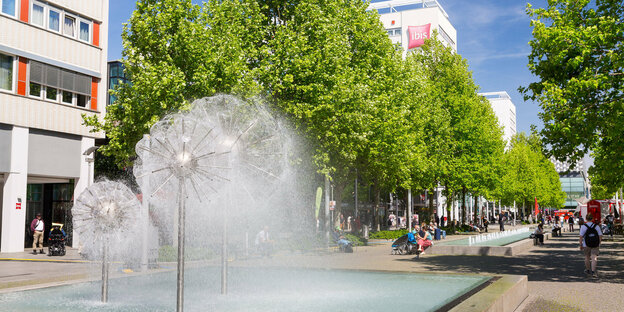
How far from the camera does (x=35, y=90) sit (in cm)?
2900

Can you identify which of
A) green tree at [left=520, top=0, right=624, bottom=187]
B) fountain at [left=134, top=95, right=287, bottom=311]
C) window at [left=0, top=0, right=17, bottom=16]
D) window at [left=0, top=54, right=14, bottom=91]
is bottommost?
fountain at [left=134, top=95, right=287, bottom=311]

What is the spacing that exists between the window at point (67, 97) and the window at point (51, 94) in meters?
0.47

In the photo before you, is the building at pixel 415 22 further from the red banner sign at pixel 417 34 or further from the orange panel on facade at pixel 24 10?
the orange panel on facade at pixel 24 10

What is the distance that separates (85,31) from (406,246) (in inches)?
868

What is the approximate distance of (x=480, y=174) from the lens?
44.2 metres

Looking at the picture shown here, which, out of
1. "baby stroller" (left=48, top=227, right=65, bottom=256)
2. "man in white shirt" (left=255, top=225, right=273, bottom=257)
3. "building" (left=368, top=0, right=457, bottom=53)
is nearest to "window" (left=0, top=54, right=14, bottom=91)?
"baby stroller" (left=48, top=227, right=65, bottom=256)

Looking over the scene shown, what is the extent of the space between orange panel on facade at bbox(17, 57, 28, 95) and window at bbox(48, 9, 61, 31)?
277 cm

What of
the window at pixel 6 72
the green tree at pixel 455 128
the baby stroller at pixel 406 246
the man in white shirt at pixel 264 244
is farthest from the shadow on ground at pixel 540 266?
the window at pixel 6 72

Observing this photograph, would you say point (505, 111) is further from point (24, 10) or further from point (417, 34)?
point (24, 10)

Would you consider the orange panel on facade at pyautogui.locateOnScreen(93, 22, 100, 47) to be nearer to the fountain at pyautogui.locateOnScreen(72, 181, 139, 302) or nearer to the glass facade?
the fountain at pyautogui.locateOnScreen(72, 181, 139, 302)

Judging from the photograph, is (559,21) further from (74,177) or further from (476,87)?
(476,87)

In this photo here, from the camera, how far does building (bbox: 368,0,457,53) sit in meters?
97.4

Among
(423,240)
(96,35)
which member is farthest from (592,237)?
(96,35)

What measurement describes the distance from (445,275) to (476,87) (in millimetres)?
35226
